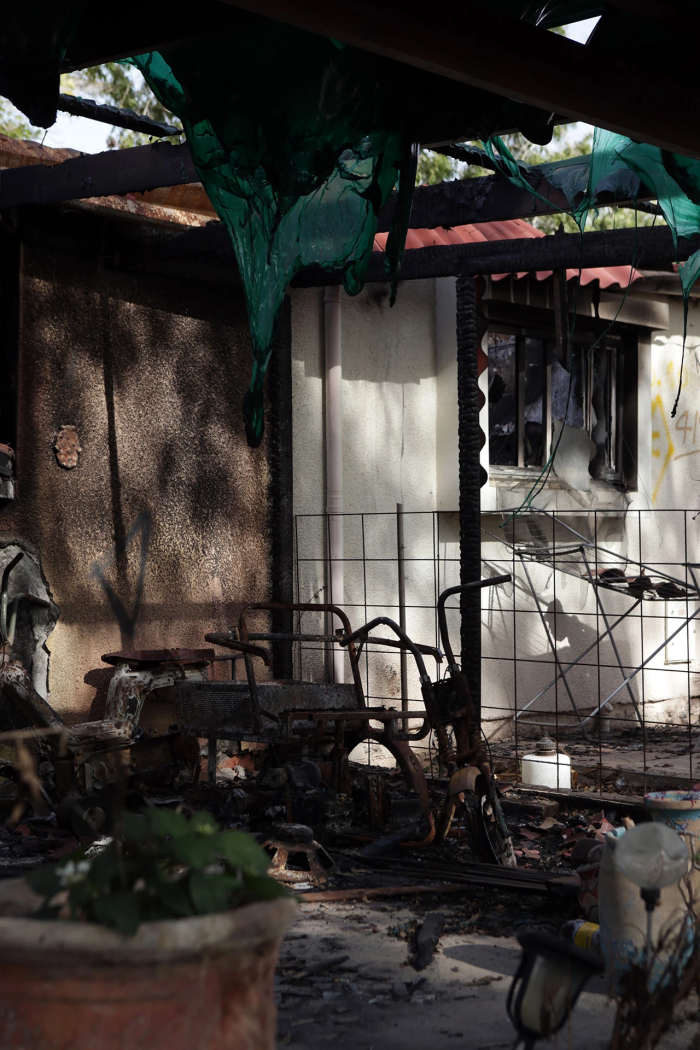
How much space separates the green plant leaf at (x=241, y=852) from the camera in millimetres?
2271

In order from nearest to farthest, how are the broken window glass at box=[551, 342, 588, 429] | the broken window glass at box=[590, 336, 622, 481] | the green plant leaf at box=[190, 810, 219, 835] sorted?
the green plant leaf at box=[190, 810, 219, 835] → the broken window glass at box=[551, 342, 588, 429] → the broken window glass at box=[590, 336, 622, 481]

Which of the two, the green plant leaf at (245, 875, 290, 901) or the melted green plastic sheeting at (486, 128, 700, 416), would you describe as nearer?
the green plant leaf at (245, 875, 290, 901)

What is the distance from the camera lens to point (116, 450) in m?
7.32

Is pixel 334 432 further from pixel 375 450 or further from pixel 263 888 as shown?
pixel 263 888

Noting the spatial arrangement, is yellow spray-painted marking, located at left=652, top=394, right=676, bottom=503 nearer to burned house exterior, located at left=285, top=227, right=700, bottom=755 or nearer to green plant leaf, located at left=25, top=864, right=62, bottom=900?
burned house exterior, located at left=285, top=227, right=700, bottom=755

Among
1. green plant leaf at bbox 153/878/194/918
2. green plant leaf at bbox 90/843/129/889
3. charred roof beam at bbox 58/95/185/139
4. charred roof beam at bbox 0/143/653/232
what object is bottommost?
green plant leaf at bbox 153/878/194/918

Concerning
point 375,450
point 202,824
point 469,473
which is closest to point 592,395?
point 375,450

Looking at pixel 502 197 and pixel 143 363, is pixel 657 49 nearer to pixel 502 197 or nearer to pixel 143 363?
pixel 502 197

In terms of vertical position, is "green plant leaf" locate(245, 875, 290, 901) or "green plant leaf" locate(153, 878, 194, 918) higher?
"green plant leaf" locate(153, 878, 194, 918)

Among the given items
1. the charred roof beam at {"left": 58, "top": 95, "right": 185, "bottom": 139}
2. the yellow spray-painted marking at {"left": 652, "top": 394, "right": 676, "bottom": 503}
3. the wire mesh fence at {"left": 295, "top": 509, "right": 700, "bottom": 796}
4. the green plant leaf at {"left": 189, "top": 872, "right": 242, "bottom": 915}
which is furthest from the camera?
the yellow spray-painted marking at {"left": 652, "top": 394, "right": 676, "bottom": 503}

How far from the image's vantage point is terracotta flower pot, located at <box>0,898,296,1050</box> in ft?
6.73

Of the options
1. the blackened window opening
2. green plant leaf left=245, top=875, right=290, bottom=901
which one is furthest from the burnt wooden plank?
the blackened window opening

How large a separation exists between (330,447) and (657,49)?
5.36m

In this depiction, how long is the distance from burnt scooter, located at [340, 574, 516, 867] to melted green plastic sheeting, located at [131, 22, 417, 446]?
188 cm
